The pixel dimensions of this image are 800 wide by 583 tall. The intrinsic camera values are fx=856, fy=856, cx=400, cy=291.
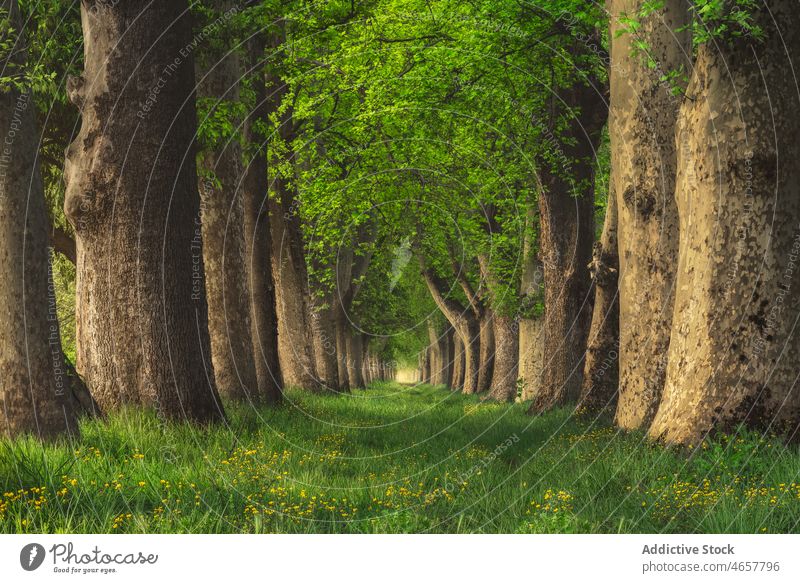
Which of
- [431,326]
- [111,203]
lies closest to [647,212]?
[111,203]

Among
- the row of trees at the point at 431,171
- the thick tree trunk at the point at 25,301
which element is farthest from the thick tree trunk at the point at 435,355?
the thick tree trunk at the point at 25,301

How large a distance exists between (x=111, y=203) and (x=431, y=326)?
147ft

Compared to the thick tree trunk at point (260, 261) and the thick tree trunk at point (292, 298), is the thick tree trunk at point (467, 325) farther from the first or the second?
the thick tree trunk at point (260, 261)

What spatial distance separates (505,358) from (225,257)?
1418cm

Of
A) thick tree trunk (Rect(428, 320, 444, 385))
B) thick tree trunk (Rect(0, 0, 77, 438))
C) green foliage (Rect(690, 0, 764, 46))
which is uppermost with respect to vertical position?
green foliage (Rect(690, 0, 764, 46))

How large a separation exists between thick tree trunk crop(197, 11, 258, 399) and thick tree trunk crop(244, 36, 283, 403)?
1.46m

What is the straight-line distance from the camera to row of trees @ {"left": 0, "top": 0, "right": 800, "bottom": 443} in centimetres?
914

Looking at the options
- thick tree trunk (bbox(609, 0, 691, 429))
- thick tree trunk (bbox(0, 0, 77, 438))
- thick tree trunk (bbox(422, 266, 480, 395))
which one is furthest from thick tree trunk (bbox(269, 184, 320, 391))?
thick tree trunk (bbox(0, 0, 77, 438))

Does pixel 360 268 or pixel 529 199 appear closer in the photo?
pixel 529 199

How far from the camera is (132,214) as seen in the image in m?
10.2

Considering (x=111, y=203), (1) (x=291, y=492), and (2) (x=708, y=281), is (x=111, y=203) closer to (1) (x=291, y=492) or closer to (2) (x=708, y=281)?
(1) (x=291, y=492)

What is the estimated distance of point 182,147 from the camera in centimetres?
1066

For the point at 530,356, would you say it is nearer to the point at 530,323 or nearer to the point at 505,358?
the point at 530,323

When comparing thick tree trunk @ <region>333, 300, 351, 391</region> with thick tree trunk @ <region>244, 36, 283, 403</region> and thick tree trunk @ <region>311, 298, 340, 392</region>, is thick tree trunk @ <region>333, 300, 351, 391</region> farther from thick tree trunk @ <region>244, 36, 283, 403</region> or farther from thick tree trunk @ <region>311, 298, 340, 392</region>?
thick tree trunk @ <region>244, 36, 283, 403</region>
